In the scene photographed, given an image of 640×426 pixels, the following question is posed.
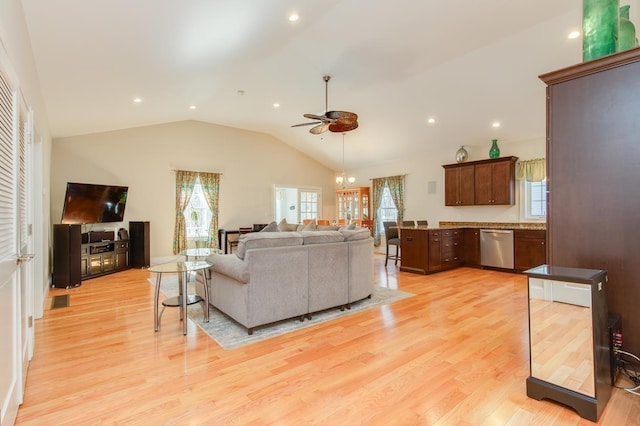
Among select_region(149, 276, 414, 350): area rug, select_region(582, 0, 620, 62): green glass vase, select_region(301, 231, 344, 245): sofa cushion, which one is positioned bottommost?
select_region(149, 276, 414, 350): area rug

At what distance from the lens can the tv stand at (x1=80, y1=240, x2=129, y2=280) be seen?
17.6 ft

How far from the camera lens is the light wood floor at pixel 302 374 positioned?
181 centimetres

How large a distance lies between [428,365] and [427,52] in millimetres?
3885

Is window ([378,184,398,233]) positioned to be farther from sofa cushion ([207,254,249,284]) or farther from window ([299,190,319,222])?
sofa cushion ([207,254,249,284])

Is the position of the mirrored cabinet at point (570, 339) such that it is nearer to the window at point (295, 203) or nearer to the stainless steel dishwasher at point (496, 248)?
the stainless steel dishwasher at point (496, 248)

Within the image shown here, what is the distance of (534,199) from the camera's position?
20.1ft

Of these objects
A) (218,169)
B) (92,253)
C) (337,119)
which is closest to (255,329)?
(337,119)

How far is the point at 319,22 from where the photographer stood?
3617 mm

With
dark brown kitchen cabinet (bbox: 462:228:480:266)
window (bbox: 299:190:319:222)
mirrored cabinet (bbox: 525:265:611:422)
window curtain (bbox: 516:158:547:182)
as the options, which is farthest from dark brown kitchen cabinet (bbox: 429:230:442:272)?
window (bbox: 299:190:319:222)

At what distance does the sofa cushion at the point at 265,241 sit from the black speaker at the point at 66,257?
345 centimetres

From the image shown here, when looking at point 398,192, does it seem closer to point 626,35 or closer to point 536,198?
point 536,198

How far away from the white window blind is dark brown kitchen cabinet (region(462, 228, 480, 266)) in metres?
6.87

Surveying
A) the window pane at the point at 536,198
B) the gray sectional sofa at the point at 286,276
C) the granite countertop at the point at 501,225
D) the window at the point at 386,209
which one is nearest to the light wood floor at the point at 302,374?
the gray sectional sofa at the point at 286,276

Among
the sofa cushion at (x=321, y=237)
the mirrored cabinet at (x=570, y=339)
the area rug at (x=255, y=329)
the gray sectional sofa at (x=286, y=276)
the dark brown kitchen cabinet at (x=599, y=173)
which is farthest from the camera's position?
the sofa cushion at (x=321, y=237)
